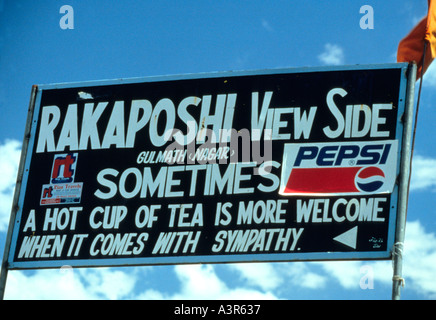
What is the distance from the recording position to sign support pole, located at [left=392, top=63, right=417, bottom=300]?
796 centimetres

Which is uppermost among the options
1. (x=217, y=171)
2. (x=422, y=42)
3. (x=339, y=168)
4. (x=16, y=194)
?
(x=422, y=42)

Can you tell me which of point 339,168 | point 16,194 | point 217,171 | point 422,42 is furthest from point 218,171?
point 422,42

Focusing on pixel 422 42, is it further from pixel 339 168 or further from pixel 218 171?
pixel 218 171

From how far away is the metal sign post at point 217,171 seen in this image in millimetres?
8719

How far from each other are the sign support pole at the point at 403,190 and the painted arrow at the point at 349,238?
0.42 meters

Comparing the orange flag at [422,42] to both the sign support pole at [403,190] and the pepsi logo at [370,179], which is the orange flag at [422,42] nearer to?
the sign support pole at [403,190]

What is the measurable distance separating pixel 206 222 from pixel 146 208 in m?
0.71

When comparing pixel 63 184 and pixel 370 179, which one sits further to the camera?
pixel 63 184

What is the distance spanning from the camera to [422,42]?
927 centimetres

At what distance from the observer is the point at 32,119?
32.7 feet

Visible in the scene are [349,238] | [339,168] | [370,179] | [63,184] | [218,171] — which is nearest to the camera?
[349,238]

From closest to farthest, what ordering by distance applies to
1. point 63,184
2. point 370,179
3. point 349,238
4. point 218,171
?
point 349,238, point 370,179, point 218,171, point 63,184

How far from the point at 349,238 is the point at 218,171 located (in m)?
1.62

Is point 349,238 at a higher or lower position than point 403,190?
lower
